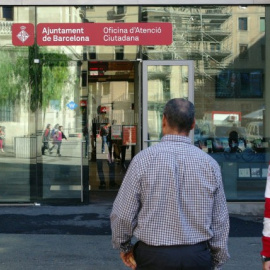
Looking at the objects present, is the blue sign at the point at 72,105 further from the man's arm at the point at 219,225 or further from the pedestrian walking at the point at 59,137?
the man's arm at the point at 219,225

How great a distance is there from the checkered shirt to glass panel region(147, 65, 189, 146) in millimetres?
6976

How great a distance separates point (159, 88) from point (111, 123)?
2.84 metres

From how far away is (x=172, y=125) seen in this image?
11.0ft

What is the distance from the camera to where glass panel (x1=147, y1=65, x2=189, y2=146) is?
1034cm

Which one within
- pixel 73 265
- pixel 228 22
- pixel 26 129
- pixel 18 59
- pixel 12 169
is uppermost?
pixel 228 22

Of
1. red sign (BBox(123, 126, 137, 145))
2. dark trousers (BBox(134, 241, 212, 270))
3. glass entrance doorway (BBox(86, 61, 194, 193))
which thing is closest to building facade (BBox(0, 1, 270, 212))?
glass entrance doorway (BBox(86, 61, 194, 193))

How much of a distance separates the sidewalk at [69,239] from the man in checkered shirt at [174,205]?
3453mm

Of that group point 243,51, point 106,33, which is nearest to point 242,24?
point 243,51

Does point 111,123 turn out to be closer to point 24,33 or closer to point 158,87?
point 158,87

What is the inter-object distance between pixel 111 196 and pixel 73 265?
16.4ft

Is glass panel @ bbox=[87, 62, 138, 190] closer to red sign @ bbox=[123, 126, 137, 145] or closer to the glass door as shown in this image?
red sign @ bbox=[123, 126, 137, 145]

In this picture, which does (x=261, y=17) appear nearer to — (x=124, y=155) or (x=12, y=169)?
(x=124, y=155)

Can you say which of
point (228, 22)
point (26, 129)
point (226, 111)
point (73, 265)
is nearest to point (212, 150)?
point (226, 111)

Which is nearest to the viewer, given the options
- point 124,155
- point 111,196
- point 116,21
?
point 116,21
